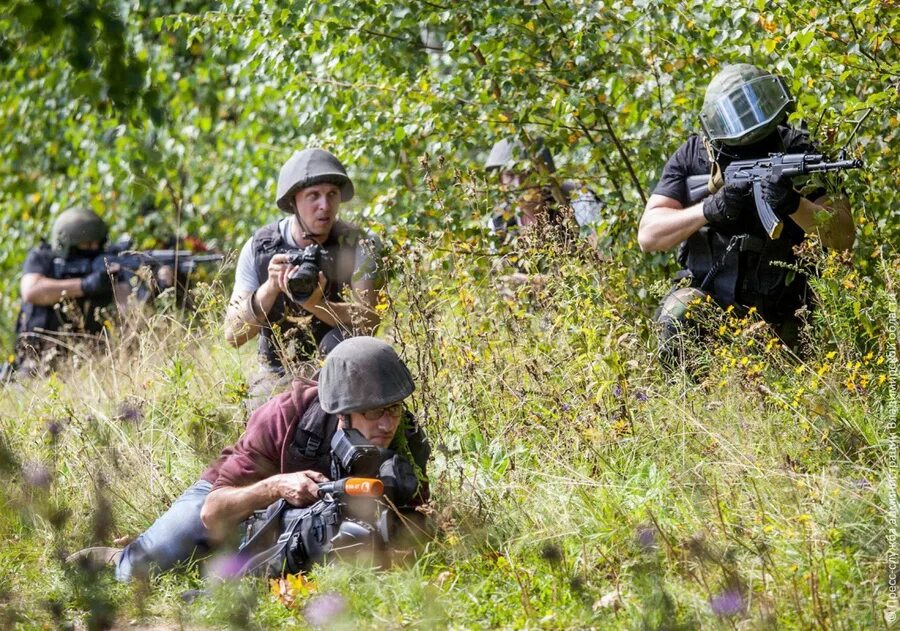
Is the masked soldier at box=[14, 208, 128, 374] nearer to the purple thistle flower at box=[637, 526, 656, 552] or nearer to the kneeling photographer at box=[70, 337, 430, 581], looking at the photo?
the kneeling photographer at box=[70, 337, 430, 581]

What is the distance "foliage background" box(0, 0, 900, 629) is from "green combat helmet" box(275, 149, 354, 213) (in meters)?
0.38

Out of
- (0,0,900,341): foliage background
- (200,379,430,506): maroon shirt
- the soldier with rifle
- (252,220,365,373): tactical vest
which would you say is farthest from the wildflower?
the soldier with rifle

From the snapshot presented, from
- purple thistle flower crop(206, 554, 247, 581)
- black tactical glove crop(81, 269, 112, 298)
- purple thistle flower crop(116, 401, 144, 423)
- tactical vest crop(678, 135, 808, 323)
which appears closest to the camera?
purple thistle flower crop(206, 554, 247, 581)

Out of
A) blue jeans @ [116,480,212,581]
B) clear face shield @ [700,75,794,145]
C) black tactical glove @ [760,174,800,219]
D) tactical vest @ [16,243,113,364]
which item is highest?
tactical vest @ [16,243,113,364]

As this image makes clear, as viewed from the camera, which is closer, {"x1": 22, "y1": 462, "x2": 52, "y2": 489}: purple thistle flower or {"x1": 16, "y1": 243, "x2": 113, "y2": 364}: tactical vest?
{"x1": 22, "y1": 462, "x2": 52, "y2": 489}: purple thistle flower

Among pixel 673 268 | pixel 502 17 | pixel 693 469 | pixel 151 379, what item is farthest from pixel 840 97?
pixel 151 379

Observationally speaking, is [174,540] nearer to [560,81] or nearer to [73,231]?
[560,81]

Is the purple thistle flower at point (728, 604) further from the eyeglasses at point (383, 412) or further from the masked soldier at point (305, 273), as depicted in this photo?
the masked soldier at point (305, 273)

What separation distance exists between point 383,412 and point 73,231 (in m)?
5.02

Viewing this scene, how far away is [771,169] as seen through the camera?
4.73 m

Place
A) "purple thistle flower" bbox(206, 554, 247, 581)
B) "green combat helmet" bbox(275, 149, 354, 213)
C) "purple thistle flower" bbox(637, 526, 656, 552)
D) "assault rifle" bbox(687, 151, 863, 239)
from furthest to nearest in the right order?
1. "green combat helmet" bbox(275, 149, 354, 213)
2. "assault rifle" bbox(687, 151, 863, 239)
3. "purple thistle flower" bbox(206, 554, 247, 581)
4. "purple thistle flower" bbox(637, 526, 656, 552)

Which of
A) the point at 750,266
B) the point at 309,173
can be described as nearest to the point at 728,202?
the point at 750,266

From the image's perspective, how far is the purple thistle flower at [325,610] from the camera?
3391 mm

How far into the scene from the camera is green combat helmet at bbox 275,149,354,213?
5570 millimetres
